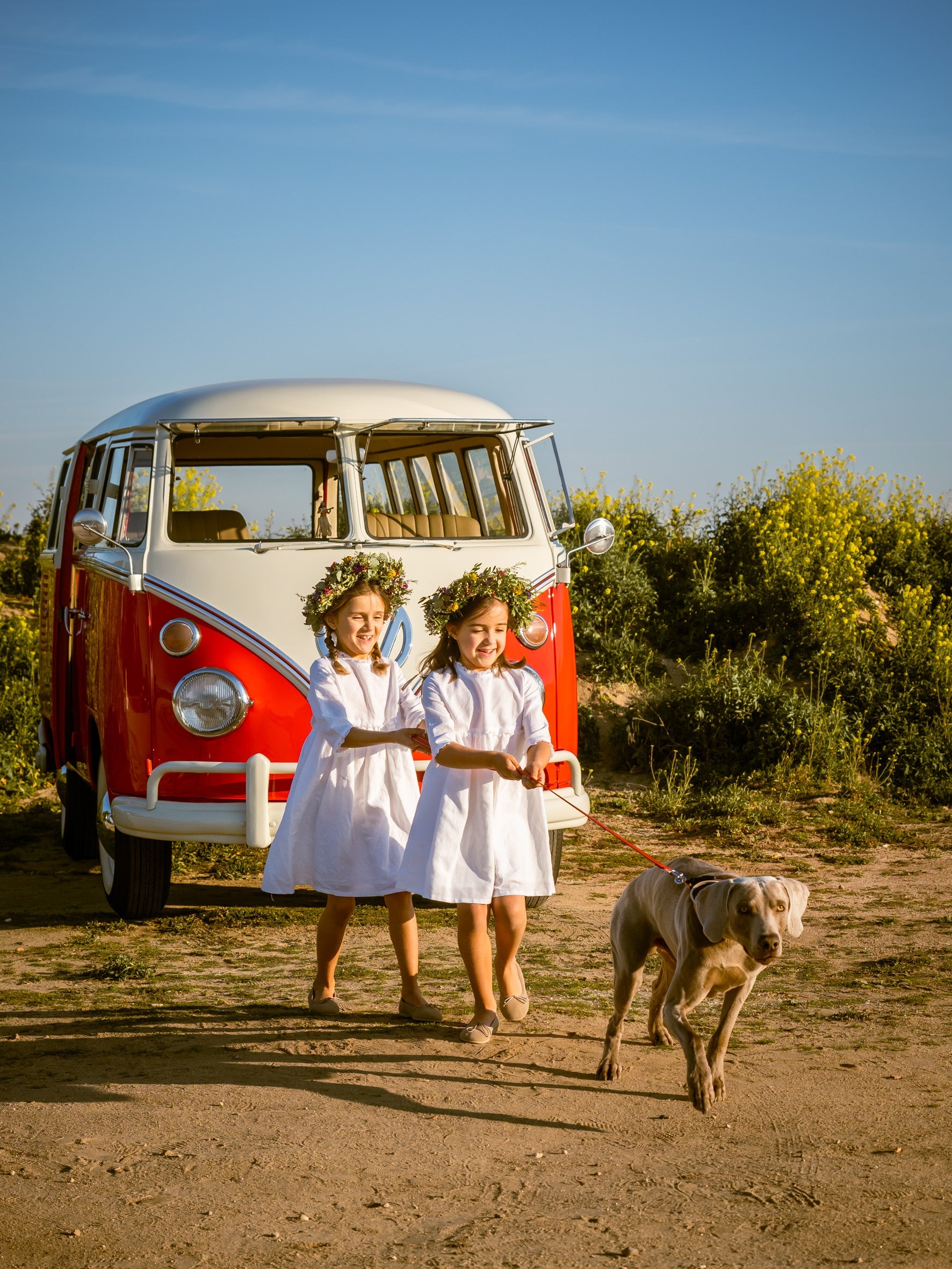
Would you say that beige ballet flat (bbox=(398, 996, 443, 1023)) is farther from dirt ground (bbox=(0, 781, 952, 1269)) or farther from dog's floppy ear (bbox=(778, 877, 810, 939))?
dog's floppy ear (bbox=(778, 877, 810, 939))

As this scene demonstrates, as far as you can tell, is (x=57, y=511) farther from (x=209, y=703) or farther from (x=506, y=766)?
(x=506, y=766)

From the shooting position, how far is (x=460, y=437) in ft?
24.2

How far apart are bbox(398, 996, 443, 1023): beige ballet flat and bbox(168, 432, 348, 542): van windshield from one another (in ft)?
8.41

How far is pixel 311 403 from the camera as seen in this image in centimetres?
682

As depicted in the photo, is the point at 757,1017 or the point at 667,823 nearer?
the point at 757,1017

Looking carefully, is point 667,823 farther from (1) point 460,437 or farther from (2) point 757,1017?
(2) point 757,1017

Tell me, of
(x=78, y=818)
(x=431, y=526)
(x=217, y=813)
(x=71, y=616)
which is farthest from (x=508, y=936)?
(x=78, y=818)

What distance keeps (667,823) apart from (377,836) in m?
5.43

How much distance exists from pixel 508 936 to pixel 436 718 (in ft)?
2.96

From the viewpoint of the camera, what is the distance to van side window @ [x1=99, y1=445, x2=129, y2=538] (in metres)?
7.12

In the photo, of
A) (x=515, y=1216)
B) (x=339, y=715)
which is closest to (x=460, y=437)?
(x=339, y=715)

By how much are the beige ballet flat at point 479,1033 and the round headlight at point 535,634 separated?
91.1 inches

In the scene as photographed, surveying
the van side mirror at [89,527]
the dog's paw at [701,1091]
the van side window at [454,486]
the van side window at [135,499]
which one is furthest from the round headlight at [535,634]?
the dog's paw at [701,1091]

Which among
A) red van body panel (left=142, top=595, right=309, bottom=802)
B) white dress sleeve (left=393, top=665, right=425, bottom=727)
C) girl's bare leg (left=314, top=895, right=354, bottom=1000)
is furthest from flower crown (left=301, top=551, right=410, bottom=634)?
girl's bare leg (left=314, top=895, right=354, bottom=1000)
